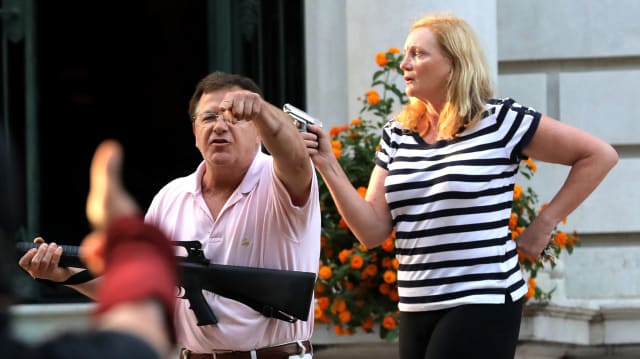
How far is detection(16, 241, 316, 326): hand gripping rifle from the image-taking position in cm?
327

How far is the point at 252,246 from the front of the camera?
3.43 meters

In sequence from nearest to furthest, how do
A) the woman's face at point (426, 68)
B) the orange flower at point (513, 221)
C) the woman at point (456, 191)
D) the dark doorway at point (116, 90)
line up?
the woman at point (456, 191)
the woman's face at point (426, 68)
the orange flower at point (513, 221)
the dark doorway at point (116, 90)

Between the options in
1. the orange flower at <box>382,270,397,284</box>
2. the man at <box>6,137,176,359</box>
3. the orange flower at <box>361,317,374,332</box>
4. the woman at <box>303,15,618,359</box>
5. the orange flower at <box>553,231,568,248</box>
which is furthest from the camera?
the orange flower at <box>553,231,568,248</box>

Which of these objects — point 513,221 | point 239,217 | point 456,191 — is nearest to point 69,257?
point 239,217

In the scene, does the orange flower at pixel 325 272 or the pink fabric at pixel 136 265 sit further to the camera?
the orange flower at pixel 325 272

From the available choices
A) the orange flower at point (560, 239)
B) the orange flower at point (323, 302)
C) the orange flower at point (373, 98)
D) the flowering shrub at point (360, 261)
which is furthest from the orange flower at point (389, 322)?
A: the orange flower at point (373, 98)

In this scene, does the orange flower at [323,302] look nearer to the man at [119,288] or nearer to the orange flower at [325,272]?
the orange flower at [325,272]

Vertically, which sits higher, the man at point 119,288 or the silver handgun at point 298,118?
the silver handgun at point 298,118

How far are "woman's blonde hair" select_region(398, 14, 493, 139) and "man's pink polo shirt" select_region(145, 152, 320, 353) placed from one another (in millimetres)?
505

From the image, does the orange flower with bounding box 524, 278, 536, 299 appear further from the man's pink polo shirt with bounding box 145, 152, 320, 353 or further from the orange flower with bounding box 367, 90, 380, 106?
the man's pink polo shirt with bounding box 145, 152, 320, 353

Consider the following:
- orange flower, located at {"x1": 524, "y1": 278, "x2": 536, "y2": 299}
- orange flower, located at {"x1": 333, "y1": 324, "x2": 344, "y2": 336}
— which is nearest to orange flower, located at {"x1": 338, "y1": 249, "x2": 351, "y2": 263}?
orange flower, located at {"x1": 333, "y1": 324, "x2": 344, "y2": 336}

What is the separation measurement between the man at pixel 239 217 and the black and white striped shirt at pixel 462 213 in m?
0.31

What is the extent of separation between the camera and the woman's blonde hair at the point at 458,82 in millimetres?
3590

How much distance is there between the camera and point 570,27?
6512 mm
